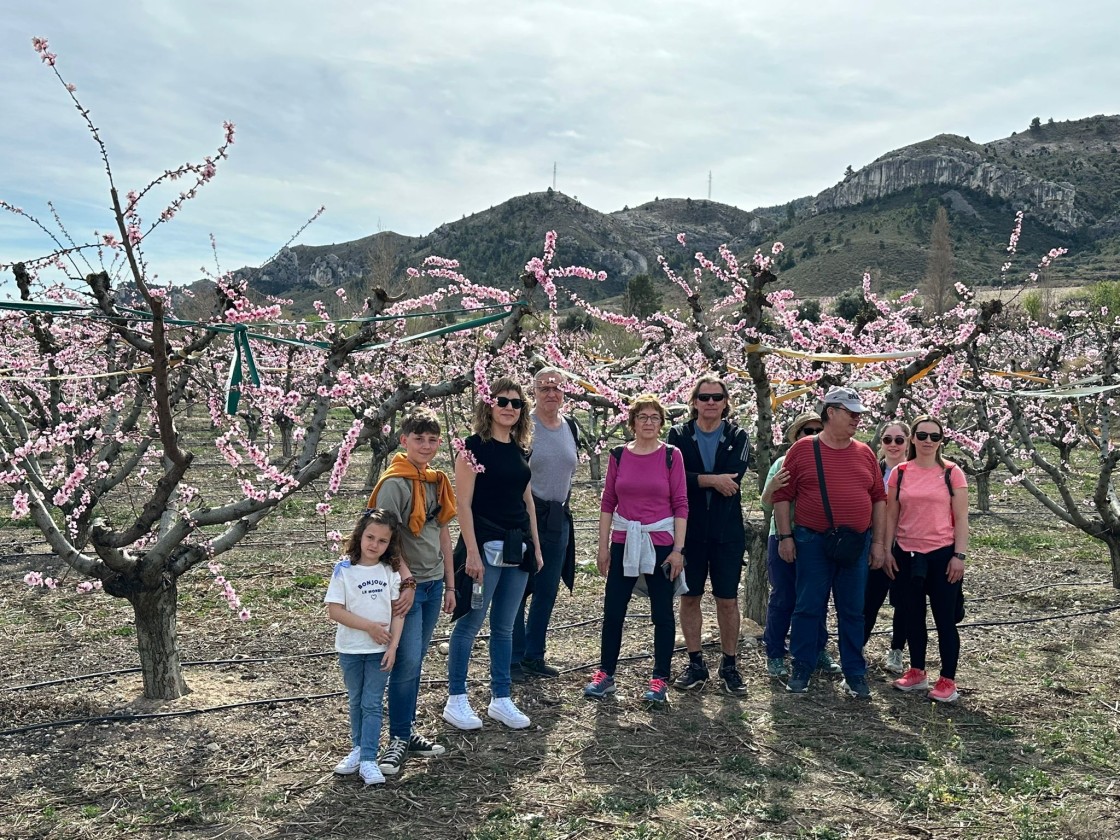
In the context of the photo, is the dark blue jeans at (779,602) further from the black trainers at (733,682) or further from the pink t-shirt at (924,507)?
the pink t-shirt at (924,507)

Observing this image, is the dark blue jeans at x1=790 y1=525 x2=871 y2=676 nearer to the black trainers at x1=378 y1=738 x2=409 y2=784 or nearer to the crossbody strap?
the crossbody strap

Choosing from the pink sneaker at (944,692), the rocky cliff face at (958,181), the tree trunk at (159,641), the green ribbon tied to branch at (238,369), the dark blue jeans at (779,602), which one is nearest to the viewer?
the green ribbon tied to branch at (238,369)

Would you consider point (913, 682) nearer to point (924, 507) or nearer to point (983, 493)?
point (924, 507)

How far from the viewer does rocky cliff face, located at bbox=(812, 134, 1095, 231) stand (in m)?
74.7

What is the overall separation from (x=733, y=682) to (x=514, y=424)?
2041 mm

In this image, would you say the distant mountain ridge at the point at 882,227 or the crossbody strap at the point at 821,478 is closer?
the crossbody strap at the point at 821,478

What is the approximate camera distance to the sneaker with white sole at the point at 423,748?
392 centimetres

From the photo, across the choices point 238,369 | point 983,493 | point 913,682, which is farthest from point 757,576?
point 983,493

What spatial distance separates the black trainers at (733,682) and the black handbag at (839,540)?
0.89m

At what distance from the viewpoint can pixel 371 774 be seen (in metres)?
3.61

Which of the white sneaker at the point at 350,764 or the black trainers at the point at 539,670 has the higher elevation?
the white sneaker at the point at 350,764

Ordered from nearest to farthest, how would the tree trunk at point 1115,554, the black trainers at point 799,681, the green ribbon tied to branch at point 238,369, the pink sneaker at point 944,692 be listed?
1. the green ribbon tied to branch at point 238,369
2. the pink sneaker at point 944,692
3. the black trainers at point 799,681
4. the tree trunk at point 1115,554

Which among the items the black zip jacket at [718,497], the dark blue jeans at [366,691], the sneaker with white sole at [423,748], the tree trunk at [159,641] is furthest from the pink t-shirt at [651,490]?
the tree trunk at [159,641]

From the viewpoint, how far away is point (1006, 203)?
267ft
